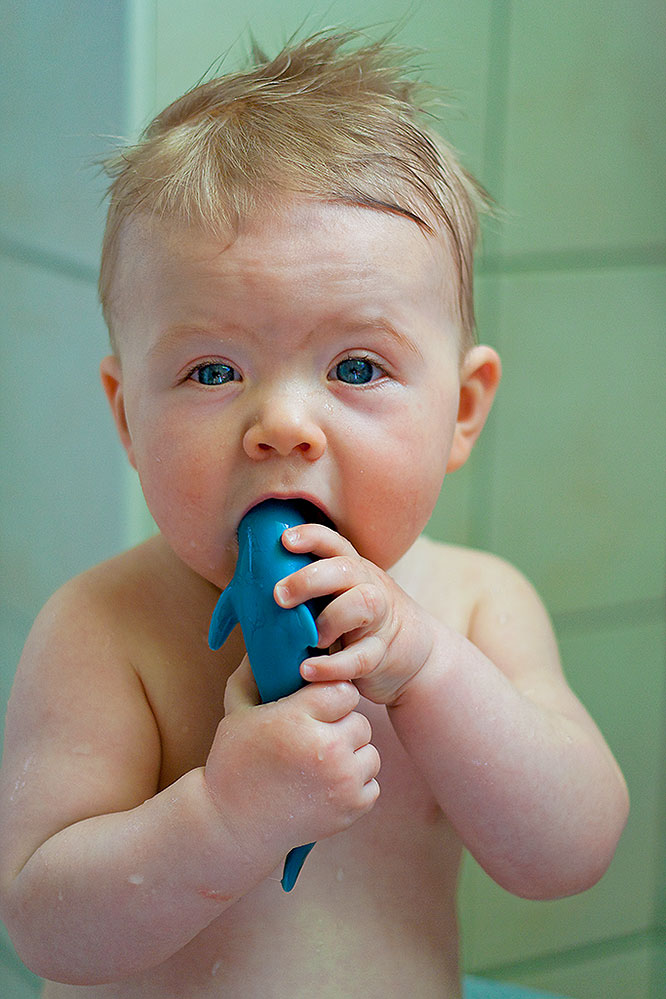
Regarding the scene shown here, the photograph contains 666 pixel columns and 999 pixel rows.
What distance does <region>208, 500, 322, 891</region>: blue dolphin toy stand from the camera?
0.59 metres

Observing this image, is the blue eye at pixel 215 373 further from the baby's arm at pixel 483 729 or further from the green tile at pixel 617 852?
the green tile at pixel 617 852

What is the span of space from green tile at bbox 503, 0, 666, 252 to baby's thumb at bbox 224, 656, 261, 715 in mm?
457

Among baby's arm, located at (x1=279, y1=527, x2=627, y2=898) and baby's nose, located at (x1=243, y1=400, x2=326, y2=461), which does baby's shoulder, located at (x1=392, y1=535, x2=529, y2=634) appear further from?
baby's nose, located at (x1=243, y1=400, x2=326, y2=461)

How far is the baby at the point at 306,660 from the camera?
608 mm

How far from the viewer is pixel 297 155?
64cm

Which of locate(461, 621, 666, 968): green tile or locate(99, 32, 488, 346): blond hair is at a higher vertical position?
locate(99, 32, 488, 346): blond hair

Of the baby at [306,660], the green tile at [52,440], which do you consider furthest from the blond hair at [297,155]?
the green tile at [52,440]

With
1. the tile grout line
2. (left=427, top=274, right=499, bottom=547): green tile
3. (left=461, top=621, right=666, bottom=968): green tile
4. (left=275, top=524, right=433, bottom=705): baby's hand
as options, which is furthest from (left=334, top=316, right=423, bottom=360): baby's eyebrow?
the tile grout line

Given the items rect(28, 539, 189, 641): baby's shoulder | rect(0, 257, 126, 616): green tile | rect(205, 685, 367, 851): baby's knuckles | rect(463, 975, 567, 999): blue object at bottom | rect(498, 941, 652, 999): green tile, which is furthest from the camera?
rect(498, 941, 652, 999): green tile

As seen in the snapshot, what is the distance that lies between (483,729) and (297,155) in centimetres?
31

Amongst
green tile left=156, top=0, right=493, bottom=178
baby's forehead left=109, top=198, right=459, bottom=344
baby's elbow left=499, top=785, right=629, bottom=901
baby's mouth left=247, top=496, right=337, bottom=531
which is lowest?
baby's elbow left=499, top=785, right=629, bottom=901

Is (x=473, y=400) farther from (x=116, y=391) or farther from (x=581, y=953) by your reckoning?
(x=581, y=953)

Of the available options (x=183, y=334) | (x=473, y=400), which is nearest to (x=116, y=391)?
(x=183, y=334)

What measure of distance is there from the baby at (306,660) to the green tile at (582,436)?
229 mm
